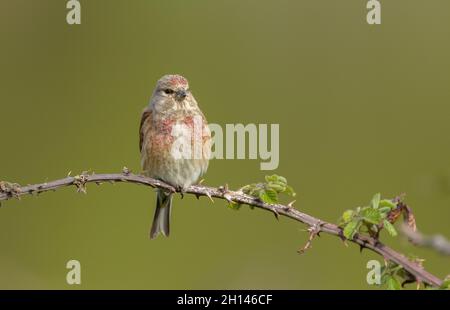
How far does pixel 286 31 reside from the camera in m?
7.29

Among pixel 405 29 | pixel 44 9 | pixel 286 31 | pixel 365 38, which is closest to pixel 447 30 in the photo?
pixel 405 29

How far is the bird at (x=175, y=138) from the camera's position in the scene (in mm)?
4473

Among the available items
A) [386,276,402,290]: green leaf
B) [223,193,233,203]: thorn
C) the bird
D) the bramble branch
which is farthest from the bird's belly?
[386,276,402,290]: green leaf

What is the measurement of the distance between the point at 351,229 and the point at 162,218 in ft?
7.67

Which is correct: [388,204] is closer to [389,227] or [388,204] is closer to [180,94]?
[389,227]

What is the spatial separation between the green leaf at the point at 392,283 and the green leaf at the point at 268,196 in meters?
0.52

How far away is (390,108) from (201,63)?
1.76 m

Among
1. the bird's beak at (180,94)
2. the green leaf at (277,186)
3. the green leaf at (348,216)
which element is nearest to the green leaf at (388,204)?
the green leaf at (348,216)

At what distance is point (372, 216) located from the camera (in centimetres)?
251

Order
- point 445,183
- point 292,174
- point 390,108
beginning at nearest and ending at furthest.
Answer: point 445,183, point 292,174, point 390,108

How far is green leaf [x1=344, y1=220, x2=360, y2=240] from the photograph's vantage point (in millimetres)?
2506

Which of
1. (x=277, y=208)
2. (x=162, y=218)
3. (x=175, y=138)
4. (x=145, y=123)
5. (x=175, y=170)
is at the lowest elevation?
(x=277, y=208)

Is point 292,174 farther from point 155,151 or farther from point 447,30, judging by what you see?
point 447,30

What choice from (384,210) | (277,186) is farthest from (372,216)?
(277,186)
